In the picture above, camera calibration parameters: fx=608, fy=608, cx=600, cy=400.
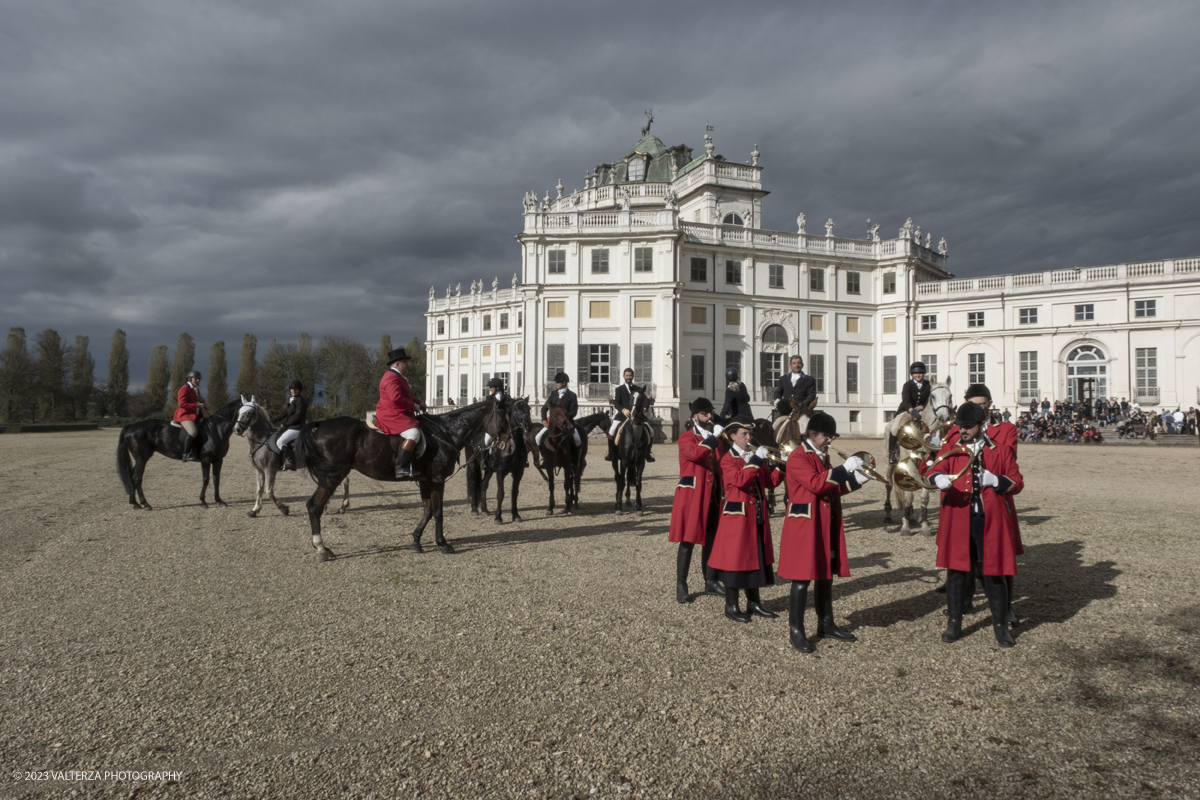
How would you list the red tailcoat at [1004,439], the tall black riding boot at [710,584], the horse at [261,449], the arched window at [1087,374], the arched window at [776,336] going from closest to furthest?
1. the red tailcoat at [1004,439]
2. the tall black riding boot at [710,584]
3. the horse at [261,449]
4. the arched window at [1087,374]
5. the arched window at [776,336]

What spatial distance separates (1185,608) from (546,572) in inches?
227

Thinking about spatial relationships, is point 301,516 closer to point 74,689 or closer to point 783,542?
point 74,689

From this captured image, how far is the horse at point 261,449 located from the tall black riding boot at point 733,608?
285 inches

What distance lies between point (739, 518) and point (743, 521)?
0.04 m

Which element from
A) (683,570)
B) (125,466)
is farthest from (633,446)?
(125,466)

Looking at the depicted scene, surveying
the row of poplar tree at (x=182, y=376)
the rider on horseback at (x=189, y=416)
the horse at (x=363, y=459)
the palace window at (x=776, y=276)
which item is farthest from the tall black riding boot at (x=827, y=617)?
the row of poplar tree at (x=182, y=376)

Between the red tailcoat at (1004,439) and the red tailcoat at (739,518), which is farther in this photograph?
the red tailcoat at (739,518)

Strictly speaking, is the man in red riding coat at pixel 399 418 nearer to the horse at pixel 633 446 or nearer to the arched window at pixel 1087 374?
the horse at pixel 633 446

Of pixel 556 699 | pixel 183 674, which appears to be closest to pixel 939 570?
pixel 556 699

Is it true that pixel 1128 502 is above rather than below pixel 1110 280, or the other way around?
below

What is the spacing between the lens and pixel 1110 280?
115 feet

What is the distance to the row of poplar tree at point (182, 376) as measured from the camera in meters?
50.8

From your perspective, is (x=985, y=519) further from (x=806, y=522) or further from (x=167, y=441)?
(x=167, y=441)

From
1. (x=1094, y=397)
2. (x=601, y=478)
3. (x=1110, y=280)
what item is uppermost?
(x=1110, y=280)
